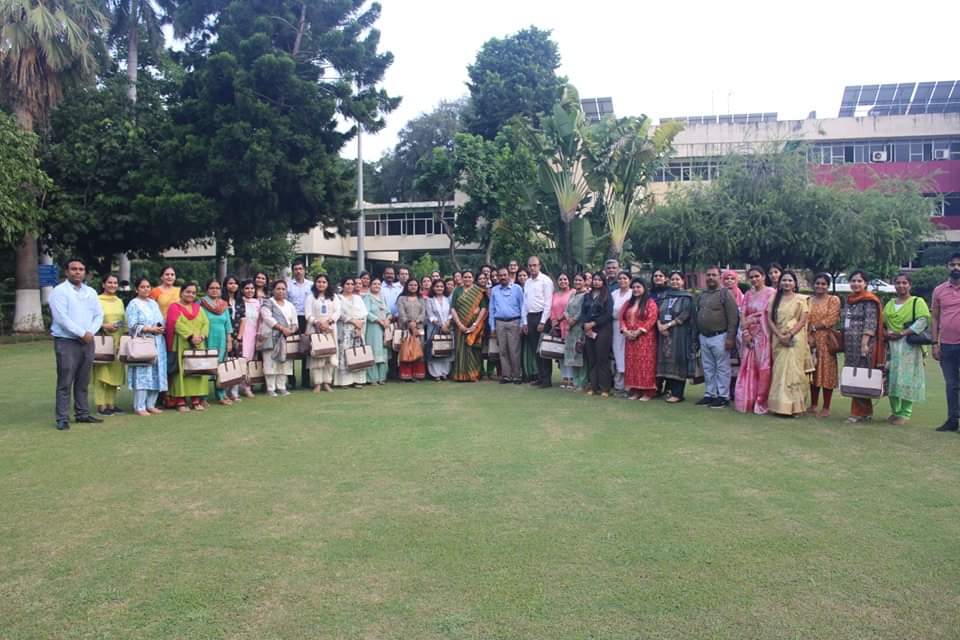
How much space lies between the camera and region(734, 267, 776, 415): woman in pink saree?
793 centimetres

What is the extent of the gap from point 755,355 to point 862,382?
3.49 ft

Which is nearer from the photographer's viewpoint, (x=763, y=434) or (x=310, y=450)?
(x=310, y=450)

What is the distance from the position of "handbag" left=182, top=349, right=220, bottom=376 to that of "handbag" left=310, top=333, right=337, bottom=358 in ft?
4.59

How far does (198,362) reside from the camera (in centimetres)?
808

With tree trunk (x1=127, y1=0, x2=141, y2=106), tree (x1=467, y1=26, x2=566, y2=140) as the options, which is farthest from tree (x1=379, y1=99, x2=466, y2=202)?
tree trunk (x1=127, y1=0, x2=141, y2=106)

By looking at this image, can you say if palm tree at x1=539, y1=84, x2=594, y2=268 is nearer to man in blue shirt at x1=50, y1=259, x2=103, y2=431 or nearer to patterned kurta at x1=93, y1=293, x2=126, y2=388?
patterned kurta at x1=93, y1=293, x2=126, y2=388

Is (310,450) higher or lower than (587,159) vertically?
lower

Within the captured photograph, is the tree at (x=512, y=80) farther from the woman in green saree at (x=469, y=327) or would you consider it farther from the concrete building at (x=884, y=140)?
the woman in green saree at (x=469, y=327)

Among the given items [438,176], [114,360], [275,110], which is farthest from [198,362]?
[438,176]

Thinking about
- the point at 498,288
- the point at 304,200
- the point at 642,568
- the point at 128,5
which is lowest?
the point at 642,568

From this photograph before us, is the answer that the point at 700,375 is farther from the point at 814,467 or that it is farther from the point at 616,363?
the point at 814,467

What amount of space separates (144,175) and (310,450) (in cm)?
1447

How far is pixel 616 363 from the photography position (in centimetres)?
934

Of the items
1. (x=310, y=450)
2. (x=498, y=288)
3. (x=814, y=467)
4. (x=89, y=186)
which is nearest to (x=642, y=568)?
(x=814, y=467)
